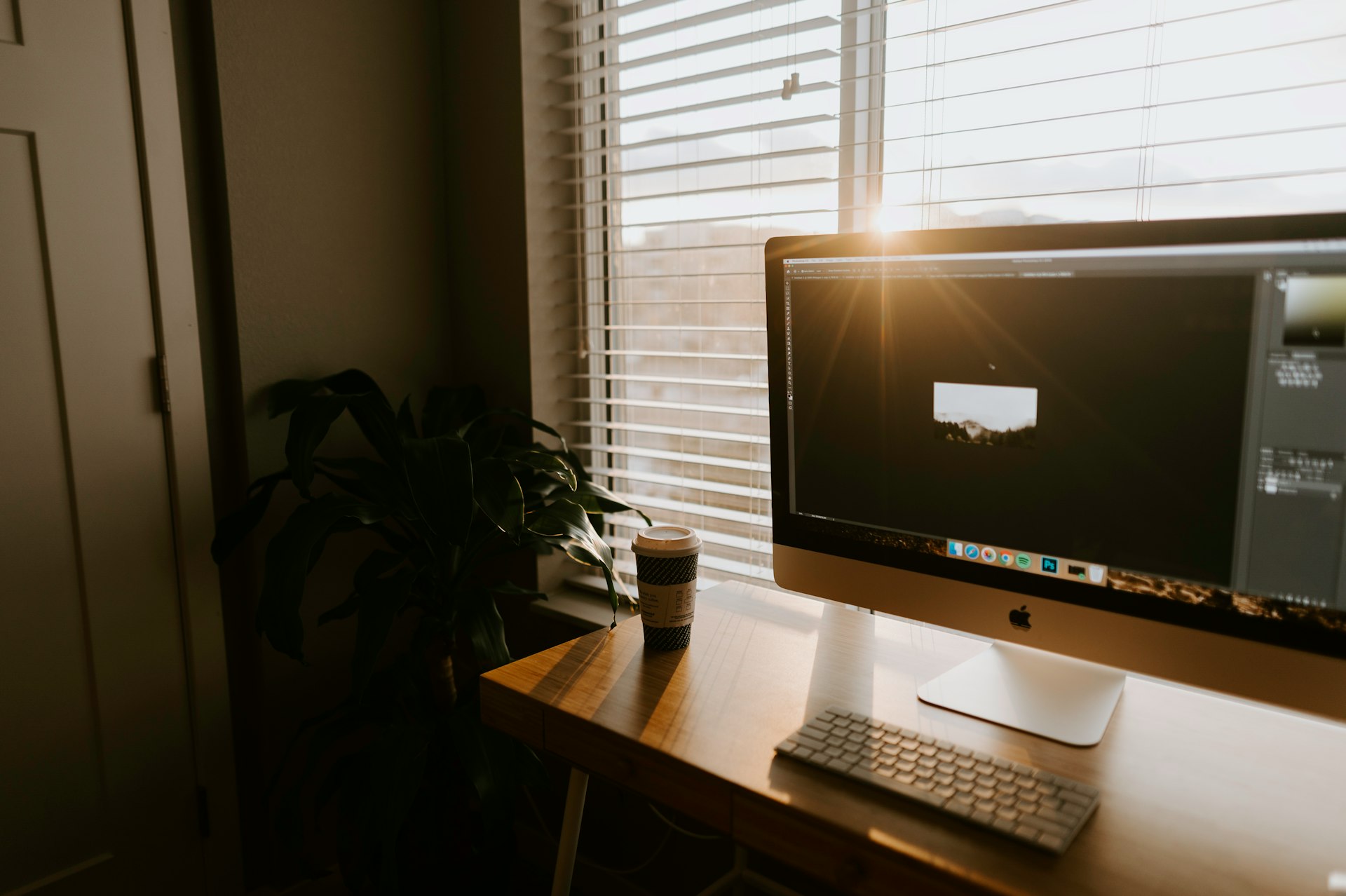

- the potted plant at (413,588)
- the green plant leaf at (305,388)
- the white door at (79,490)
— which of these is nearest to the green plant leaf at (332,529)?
the potted plant at (413,588)

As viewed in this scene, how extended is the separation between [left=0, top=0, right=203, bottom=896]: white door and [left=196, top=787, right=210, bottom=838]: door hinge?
5 centimetres

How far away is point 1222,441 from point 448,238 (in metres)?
1.67

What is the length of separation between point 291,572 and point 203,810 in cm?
75

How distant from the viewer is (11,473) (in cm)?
144

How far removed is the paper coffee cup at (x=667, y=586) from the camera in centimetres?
113

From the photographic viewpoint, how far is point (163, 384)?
62.4 inches

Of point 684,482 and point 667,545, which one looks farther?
point 684,482

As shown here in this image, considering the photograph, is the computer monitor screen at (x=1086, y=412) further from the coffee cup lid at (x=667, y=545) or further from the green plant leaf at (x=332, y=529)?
the green plant leaf at (x=332, y=529)

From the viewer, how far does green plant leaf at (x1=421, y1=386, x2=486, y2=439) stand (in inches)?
68.2

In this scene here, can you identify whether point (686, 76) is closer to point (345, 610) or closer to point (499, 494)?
point (499, 494)

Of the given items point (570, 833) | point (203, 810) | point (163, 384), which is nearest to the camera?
point (570, 833)

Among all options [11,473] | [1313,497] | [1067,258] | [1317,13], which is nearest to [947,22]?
[1317,13]

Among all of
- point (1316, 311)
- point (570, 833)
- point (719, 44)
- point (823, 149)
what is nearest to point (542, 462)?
point (570, 833)

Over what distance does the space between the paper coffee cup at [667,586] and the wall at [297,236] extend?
3.17 feet
